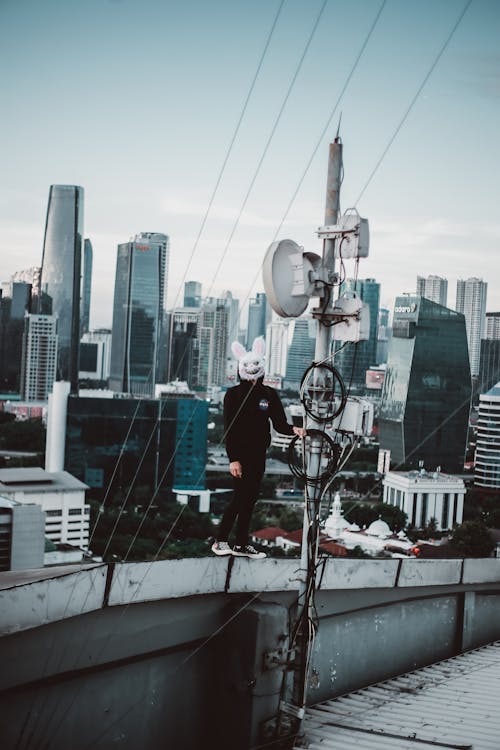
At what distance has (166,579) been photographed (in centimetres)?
265

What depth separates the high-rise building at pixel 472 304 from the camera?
3562 centimetres

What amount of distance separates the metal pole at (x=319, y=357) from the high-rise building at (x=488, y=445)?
29589 millimetres

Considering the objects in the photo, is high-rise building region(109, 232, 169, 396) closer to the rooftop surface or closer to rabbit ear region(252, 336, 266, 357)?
the rooftop surface

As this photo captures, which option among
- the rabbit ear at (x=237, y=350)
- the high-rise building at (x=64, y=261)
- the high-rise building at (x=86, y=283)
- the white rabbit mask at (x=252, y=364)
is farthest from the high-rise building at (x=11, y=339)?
the white rabbit mask at (x=252, y=364)

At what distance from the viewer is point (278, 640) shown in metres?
2.72

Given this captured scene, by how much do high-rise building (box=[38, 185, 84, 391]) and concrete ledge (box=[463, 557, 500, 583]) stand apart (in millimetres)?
63773

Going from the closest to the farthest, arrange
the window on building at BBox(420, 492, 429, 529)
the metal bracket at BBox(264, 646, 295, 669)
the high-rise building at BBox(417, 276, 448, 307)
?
the metal bracket at BBox(264, 646, 295, 669) → the window on building at BBox(420, 492, 429, 529) → the high-rise building at BBox(417, 276, 448, 307)

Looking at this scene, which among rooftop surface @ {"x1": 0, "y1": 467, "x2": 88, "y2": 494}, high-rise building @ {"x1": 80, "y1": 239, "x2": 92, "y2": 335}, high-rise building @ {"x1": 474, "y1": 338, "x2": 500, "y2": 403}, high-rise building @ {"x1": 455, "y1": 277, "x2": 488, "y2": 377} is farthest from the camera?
high-rise building @ {"x1": 80, "y1": 239, "x2": 92, "y2": 335}

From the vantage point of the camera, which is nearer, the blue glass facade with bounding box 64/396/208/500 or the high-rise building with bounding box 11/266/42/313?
the blue glass facade with bounding box 64/396/208/500

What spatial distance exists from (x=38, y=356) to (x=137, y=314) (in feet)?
32.9

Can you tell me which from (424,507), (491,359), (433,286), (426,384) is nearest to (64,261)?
(433,286)

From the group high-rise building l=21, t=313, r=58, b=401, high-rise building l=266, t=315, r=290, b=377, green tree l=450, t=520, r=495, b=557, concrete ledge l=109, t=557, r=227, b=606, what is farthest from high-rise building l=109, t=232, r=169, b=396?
concrete ledge l=109, t=557, r=227, b=606

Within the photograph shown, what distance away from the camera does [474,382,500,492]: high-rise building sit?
102 ft

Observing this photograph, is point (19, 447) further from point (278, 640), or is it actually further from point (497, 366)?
point (278, 640)
